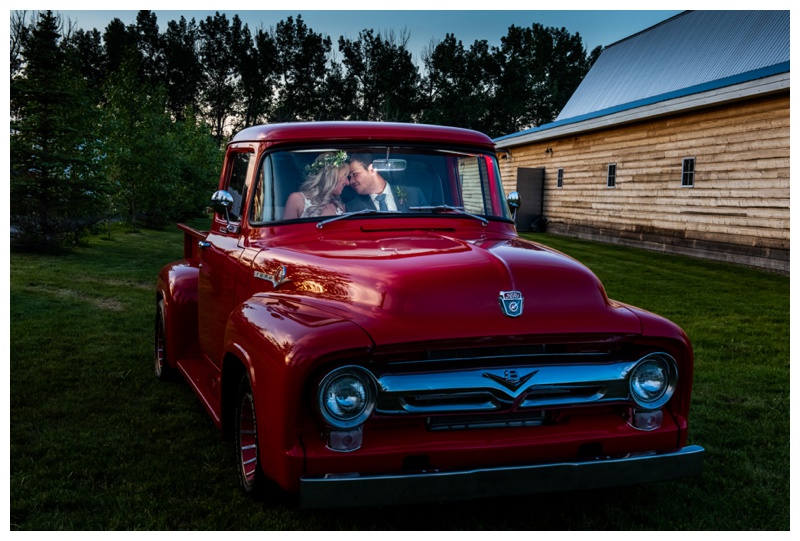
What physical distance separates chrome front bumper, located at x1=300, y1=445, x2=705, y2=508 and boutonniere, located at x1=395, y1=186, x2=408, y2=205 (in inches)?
77.8

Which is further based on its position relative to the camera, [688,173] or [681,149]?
[681,149]

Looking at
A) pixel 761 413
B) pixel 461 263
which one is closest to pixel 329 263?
pixel 461 263

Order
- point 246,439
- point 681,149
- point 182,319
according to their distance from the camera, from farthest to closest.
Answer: point 681,149 → point 182,319 → point 246,439

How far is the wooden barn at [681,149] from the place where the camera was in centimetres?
1599

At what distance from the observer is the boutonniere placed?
185 inches

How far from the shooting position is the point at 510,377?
335 centimetres

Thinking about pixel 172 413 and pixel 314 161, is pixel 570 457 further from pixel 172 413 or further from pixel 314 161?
pixel 172 413

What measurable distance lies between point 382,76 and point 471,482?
60261 mm

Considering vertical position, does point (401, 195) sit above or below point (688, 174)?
above

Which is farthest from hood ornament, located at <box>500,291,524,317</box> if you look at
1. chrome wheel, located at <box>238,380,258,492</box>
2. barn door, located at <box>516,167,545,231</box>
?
barn door, located at <box>516,167,545,231</box>

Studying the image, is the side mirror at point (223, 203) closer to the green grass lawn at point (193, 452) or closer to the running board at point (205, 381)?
the running board at point (205, 381)

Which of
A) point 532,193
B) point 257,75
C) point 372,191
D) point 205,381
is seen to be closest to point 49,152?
point 205,381

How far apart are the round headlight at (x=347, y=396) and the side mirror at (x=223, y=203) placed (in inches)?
86.5

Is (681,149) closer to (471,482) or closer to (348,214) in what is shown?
(348,214)
